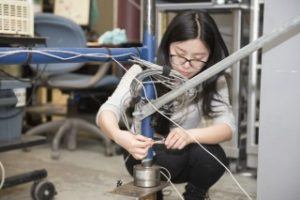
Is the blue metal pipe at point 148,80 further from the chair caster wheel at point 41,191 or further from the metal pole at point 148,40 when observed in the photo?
the chair caster wheel at point 41,191

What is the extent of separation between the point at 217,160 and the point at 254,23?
0.93 m

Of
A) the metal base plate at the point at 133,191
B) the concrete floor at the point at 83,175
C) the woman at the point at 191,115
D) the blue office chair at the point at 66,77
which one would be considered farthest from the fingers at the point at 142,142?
the blue office chair at the point at 66,77

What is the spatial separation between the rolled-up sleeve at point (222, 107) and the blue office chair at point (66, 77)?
961 millimetres

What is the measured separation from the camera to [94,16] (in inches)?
123

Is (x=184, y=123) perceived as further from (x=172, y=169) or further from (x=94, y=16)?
(x=94, y=16)

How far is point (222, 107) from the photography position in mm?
1344

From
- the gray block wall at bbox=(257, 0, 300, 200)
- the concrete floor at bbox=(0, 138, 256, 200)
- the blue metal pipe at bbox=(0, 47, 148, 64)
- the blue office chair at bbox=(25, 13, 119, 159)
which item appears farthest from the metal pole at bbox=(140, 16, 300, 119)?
the blue office chair at bbox=(25, 13, 119, 159)

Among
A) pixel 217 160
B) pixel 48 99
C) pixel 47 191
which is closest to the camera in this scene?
pixel 217 160

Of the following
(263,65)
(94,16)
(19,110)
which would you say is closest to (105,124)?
(263,65)

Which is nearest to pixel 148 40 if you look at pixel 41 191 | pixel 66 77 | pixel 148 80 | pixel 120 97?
pixel 148 80

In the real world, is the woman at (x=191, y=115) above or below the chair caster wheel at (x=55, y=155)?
above

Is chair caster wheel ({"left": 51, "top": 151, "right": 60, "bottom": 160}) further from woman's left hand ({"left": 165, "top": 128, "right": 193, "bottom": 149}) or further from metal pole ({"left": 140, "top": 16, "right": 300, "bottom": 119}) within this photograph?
metal pole ({"left": 140, "top": 16, "right": 300, "bottom": 119})

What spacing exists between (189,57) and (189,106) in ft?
0.72

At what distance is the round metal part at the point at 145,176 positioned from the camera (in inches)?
40.0
